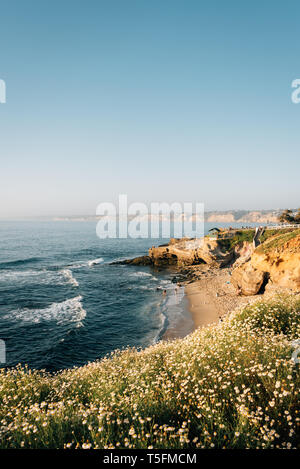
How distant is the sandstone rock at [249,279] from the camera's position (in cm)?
2808

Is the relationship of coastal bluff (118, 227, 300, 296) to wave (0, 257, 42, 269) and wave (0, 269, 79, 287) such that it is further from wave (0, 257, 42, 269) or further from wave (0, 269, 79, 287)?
wave (0, 257, 42, 269)

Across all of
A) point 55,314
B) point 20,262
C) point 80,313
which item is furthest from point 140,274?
point 20,262

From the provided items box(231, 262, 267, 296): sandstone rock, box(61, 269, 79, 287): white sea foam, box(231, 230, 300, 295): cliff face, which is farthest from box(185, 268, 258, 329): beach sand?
box(61, 269, 79, 287): white sea foam

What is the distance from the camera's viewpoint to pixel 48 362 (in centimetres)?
1933

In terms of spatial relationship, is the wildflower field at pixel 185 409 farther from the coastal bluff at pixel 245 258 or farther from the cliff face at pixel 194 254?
the cliff face at pixel 194 254

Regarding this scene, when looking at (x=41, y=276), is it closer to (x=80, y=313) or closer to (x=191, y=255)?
(x=80, y=313)

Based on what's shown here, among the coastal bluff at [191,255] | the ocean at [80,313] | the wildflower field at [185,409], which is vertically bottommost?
the ocean at [80,313]

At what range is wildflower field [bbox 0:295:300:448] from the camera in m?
4.29

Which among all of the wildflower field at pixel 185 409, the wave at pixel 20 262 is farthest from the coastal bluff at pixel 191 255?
the wildflower field at pixel 185 409

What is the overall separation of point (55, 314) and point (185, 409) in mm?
27525

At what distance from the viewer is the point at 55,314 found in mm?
29125
